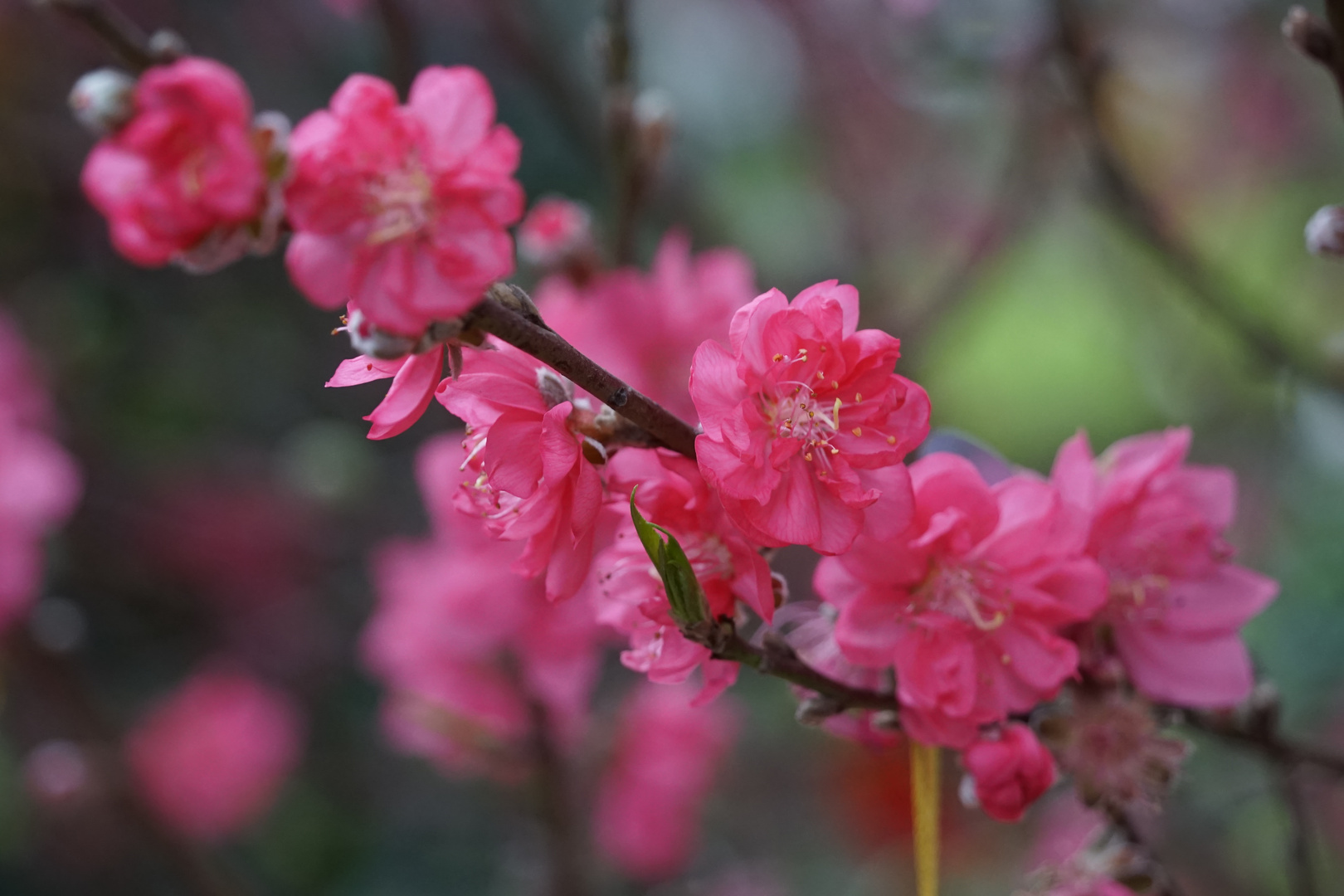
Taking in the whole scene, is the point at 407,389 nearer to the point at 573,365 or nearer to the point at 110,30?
the point at 573,365

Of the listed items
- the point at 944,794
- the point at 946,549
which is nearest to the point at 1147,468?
the point at 946,549

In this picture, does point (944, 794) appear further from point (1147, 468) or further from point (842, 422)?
point (842, 422)

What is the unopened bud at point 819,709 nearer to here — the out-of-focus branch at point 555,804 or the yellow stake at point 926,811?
the yellow stake at point 926,811

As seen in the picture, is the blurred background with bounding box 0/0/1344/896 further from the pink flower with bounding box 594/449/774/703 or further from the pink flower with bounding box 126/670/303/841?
the pink flower with bounding box 594/449/774/703

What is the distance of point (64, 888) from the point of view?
1.66 meters

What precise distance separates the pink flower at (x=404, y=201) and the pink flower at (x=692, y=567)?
5.8 inches

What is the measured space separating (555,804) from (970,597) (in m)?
0.58

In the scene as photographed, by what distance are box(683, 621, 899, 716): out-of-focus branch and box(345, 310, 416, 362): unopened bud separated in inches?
7.5

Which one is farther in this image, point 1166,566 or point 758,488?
point 1166,566

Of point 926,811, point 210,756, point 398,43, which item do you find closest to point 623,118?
point 398,43

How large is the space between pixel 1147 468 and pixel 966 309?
1.42 meters

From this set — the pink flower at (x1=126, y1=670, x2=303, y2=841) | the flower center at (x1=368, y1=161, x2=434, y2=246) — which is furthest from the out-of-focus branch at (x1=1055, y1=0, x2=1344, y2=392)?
the pink flower at (x1=126, y1=670, x2=303, y2=841)

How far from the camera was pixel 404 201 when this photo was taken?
482 mm

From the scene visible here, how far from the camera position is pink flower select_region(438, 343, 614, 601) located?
505 mm
